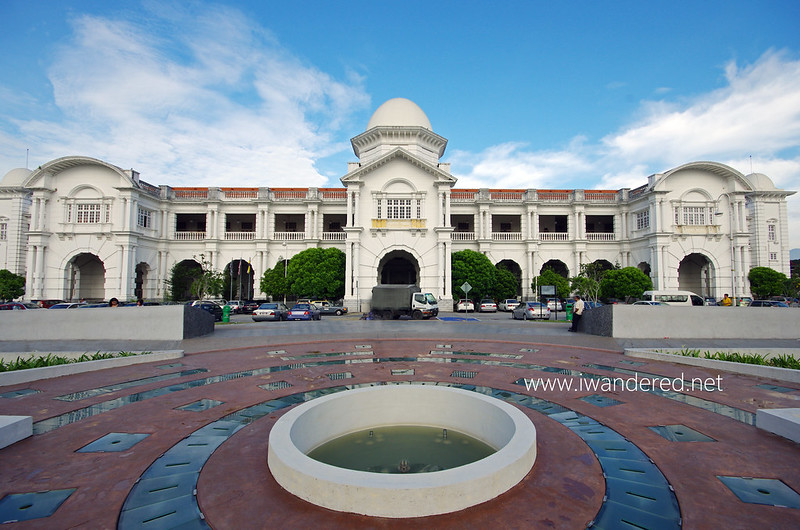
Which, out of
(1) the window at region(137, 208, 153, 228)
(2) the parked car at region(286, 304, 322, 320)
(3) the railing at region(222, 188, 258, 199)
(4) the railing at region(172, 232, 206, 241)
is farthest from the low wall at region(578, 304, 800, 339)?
(1) the window at region(137, 208, 153, 228)

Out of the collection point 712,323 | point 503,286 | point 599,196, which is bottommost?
point 712,323

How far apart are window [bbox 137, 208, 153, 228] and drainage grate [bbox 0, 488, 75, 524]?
4133 cm

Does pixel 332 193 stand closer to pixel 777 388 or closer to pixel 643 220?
pixel 643 220

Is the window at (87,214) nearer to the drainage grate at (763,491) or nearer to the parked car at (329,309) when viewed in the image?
the parked car at (329,309)

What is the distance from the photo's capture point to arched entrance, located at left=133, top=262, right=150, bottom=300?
131 feet

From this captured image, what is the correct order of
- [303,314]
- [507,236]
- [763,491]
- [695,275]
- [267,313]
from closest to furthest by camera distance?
[763,491] < [303,314] < [267,313] < [507,236] < [695,275]

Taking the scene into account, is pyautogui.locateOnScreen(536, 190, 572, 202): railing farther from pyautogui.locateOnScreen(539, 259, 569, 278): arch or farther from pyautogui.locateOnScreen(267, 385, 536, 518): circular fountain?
pyautogui.locateOnScreen(267, 385, 536, 518): circular fountain

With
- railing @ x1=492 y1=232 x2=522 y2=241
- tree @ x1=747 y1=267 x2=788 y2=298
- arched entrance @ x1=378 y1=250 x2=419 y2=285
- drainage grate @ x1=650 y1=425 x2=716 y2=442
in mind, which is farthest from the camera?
arched entrance @ x1=378 y1=250 x2=419 y2=285

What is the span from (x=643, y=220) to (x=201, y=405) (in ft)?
148

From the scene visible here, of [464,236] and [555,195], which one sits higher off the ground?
[555,195]

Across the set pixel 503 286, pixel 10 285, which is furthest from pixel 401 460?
pixel 10 285

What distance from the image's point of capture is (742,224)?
A: 128 feet

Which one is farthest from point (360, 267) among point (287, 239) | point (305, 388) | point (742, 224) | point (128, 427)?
point (742, 224)

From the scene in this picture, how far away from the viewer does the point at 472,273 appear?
36250mm
